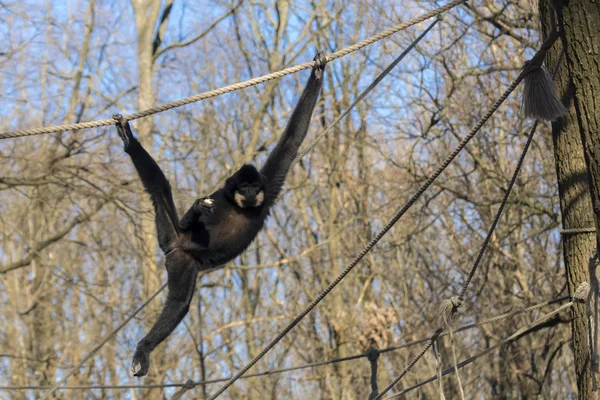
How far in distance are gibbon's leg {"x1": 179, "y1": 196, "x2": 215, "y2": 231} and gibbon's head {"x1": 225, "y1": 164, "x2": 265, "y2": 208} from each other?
17.1 inches

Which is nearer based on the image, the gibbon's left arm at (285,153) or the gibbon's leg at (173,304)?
the gibbon's leg at (173,304)

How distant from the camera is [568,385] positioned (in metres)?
19.7

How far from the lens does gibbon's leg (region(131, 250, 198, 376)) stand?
6.31 metres

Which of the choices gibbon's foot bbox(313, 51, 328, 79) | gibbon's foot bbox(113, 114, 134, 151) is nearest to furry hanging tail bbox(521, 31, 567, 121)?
gibbon's foot bbox(313, 51, 328, 79)

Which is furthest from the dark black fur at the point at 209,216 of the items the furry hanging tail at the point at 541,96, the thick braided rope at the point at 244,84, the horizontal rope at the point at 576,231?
the horizontal rope at the point at 576,231

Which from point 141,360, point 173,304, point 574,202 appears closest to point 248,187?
point 173,304

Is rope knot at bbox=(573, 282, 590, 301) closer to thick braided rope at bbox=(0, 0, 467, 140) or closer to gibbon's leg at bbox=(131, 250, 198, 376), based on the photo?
thick braided rope at bbox=(0, 0, 467, 140)

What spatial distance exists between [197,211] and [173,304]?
87 cm

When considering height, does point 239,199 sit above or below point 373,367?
above

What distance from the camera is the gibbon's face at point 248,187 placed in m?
6.91

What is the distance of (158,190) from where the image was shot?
667cm

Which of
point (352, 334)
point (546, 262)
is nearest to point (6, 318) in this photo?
point (352, 334)

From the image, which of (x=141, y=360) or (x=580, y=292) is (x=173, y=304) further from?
(x=580, y=292)

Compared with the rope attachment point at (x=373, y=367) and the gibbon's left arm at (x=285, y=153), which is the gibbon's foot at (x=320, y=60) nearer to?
the gibbon's left arm at (x=285, y=153)
